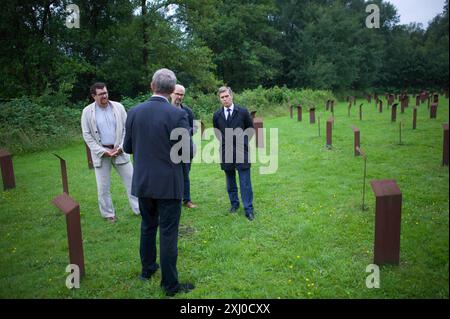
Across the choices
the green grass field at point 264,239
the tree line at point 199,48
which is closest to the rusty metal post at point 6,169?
the green grass field at point 264,239

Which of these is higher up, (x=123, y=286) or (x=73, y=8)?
(x=73, y=8)

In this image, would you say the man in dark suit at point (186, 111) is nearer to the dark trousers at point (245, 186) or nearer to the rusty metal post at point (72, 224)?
the dark trousers at point (245, 186)

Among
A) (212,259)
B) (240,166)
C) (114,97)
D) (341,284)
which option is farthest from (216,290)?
(114,97)

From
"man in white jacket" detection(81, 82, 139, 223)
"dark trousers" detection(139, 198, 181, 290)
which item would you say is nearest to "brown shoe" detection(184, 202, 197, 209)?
"man in white jacket" detection(81, 82, 139, 223)

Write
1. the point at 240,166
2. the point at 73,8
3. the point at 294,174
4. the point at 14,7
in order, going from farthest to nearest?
1. the point at 73,8
2. the point at 14,7
3. the point at 294,174
4. the point at 240,166

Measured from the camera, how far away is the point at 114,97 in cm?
3042

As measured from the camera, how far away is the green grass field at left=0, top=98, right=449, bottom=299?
13.3ft

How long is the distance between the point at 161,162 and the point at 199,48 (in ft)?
77.9

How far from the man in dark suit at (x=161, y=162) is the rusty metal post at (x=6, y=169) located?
5990mm

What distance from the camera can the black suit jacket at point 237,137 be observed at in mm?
5941

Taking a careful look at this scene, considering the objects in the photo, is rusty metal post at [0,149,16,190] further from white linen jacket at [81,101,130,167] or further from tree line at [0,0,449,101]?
tree line at [0,0,449,101]

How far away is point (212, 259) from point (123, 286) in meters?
1.15

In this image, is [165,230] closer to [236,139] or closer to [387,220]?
[387,220]

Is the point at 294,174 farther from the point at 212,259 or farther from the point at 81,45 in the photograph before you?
the point at 81,45
